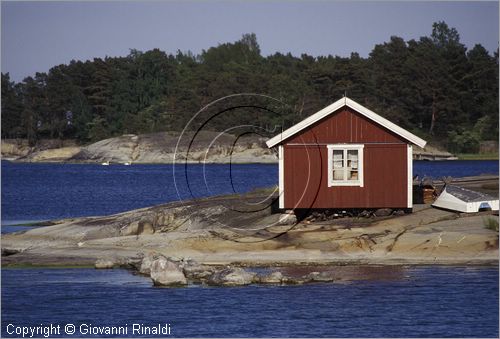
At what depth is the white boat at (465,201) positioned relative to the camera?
36.2 metres

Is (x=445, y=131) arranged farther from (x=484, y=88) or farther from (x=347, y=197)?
(x=347, y=197)

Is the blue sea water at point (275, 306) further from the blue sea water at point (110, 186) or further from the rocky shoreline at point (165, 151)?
the rocky shoreline at point (165, 151)

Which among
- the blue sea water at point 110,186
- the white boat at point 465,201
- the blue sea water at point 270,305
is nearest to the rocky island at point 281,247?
the white boat at point 465,201

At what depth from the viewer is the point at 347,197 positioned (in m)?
36.2

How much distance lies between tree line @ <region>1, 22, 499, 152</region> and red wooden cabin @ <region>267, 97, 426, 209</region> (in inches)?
2808

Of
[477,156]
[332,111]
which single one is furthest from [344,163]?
[477,156]

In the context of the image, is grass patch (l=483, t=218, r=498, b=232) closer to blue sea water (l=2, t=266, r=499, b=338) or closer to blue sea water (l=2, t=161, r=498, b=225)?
blue sea water (l=2, t=266, r=499, b=338)

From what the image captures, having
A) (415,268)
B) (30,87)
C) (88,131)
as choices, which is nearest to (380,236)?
(415,268)

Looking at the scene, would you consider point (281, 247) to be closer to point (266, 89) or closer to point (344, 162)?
point (344, 162)

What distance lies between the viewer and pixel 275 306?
27719 millimetres

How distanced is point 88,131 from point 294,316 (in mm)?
120979

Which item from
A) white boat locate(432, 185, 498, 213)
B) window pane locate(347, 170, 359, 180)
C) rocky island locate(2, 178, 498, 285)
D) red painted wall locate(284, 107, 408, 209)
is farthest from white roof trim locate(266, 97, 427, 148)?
rocky island locate(2, 178, 498, 285)

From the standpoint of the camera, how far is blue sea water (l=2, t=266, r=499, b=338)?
25.6m

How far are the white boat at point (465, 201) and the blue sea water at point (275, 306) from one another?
444 centimetres
